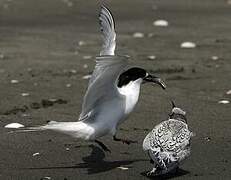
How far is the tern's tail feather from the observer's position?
5859mm

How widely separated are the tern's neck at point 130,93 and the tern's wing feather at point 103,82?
7 centimetres

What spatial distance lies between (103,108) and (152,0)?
13.8 meters

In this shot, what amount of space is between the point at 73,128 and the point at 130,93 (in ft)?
1.71

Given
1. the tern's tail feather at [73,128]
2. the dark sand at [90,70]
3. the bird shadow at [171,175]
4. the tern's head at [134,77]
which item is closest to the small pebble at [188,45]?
the dark sand at [90,70]

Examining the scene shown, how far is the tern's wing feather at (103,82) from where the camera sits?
5.68m

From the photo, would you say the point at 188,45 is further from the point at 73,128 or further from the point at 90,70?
the point at 73,128

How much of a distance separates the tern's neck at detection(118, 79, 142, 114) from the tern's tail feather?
332 mm

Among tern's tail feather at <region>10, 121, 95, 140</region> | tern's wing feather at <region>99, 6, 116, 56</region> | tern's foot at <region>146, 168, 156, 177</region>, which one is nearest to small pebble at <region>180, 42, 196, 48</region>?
tern's wing feather at <region>99, 6, 116, 56</region>

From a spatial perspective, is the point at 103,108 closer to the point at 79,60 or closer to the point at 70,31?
the point at 79,60

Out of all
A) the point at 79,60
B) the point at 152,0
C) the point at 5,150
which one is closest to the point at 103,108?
the point at 5,150

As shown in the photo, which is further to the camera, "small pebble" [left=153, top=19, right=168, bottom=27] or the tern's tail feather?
"small pebble" [left=153, top=19, right=168, bottom=27]

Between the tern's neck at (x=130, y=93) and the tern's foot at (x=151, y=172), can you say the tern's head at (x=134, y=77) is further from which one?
the tern's foot at (x=151, y=172)

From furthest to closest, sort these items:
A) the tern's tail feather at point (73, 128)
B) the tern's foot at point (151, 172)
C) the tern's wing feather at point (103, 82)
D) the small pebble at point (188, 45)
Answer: the small pebble at point (188, 45)
the tern's tail feather at point (73, 128)
the tern's wing feather at point (103, 82)
the tern's foot at point (151, 172)

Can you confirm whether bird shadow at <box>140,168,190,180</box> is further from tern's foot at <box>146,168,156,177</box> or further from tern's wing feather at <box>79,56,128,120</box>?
tern's wing feather at <box>79,56,128,120</box>
